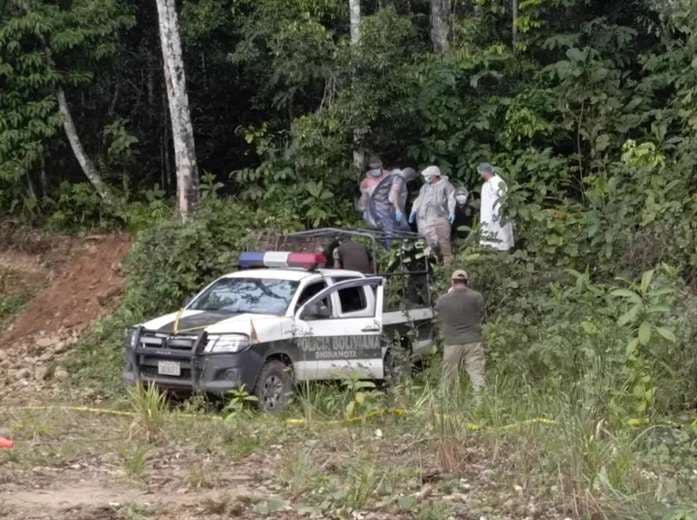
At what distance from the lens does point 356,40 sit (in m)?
20.2

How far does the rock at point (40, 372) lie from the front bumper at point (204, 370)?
3.72 m

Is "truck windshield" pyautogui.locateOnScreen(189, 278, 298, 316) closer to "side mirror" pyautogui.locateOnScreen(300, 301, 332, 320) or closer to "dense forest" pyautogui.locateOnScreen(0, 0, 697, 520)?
"side mirror" pyautogui.locateOnScreen(300, 301, 332, 320)

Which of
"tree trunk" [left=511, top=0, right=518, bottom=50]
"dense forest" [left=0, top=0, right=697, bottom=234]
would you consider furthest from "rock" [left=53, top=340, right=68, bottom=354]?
"tree trunk" [left=511, top=0, right=518, bottom=50]

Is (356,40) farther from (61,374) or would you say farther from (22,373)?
(22,373)

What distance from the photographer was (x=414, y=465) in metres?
8.44

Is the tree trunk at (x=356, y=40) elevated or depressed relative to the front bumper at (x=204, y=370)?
elevated

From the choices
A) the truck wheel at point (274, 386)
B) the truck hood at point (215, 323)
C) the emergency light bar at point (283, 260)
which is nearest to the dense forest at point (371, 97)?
the emergency light bar at point (283, 260)

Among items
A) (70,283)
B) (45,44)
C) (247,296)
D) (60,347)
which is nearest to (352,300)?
(247,296)

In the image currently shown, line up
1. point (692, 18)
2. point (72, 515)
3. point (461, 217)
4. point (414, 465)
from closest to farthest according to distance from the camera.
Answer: point (72, 515) → point (414, 465) → point (692, 18) → point (461, 217)

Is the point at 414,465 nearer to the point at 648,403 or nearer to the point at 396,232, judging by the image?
the point at 648,403

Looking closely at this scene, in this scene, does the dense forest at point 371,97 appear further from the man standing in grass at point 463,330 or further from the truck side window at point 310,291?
the man standing in grass at point 463,330

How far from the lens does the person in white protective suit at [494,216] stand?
59.0 feet

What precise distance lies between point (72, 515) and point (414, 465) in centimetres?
234

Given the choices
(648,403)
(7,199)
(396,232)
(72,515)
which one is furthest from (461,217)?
(72,515)
